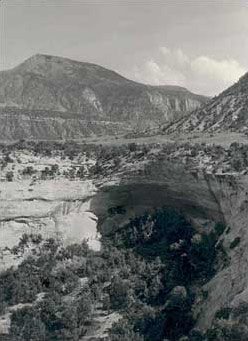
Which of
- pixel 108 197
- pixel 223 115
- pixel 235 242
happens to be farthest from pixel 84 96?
pixel 235 242

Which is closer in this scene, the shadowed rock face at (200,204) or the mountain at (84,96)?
the shadowed rock face at (200,204)

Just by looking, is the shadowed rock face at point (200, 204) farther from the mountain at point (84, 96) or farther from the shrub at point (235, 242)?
the mountain at point (84, 96)

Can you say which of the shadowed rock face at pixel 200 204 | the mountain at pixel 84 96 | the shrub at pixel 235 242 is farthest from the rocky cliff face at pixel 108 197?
the mountain at pixel 84 96

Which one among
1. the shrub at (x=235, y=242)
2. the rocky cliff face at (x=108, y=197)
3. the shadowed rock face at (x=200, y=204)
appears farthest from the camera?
the rocky cliff face at (x=108, y=197)

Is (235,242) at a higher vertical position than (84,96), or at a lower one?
lower

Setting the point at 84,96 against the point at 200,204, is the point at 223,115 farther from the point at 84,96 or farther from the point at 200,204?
the point at 84,96

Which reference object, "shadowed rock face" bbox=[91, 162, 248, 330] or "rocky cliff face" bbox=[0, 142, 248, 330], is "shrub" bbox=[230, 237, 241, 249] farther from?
"rocky cliff face" bbox=[0, 142, 248, 330]
